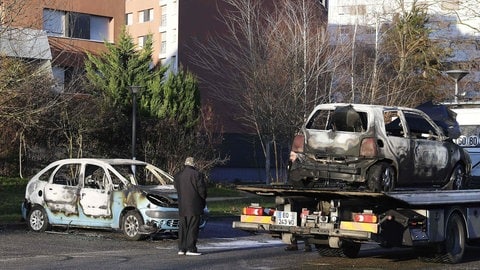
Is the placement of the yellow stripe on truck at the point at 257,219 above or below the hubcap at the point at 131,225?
above

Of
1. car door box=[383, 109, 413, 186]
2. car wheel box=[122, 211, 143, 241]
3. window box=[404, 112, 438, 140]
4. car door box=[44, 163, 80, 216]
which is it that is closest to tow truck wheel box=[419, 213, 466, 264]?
car door box=[383, 109, 413, 186]

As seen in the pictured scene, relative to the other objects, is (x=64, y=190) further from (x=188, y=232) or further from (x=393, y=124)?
(x=393, y=124)

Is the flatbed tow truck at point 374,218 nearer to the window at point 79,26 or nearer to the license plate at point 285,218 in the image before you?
the license plate at point 285,218

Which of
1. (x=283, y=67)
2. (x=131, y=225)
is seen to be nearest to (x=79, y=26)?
(x=283, y=67)

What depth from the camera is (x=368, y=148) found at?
12867 mm

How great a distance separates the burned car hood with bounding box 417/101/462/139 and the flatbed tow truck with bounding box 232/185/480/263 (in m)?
1.41

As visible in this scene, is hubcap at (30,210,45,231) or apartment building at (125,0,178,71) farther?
apartment building at (125,0,178,71)

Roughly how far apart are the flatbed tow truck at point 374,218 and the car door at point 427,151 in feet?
1.70

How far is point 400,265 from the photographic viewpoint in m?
13.4

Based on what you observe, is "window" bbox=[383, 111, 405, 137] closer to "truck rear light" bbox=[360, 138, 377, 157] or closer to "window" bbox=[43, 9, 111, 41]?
"truck rear light" bbox=[360, 138, 377, 157]

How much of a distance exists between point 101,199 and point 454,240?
6833 mm

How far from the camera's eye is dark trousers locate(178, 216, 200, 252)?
13930mm

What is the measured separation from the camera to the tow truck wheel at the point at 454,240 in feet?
43.8

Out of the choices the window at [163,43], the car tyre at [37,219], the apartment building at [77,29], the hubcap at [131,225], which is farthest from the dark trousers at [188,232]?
the window at [163,43]
